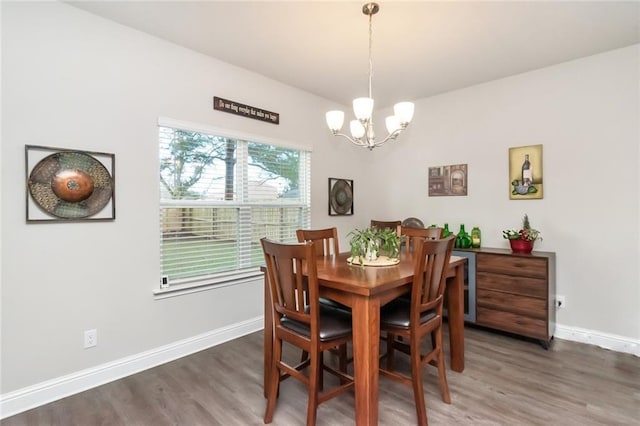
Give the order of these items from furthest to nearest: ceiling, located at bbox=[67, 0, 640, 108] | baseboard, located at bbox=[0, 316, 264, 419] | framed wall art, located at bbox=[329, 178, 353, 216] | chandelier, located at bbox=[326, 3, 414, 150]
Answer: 1. framed wall art, located at bbox=[329, 178, 353, 216]
2. ceiling, located at bbox=[67, 0, 640, 108]
3. chandelier, located at bbox=[326, 3, 414, 150]
4. baseboard, located at bbox=[0, 316, 264, 419]

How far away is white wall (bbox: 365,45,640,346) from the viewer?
2.86 meters

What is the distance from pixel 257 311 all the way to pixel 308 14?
2.71m

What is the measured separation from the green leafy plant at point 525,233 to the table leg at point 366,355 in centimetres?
218

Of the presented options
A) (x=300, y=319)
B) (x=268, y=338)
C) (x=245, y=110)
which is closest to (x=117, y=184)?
(x=245, y=110)

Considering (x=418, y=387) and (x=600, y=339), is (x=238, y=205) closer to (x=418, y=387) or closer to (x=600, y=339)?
(x=418, y=387)

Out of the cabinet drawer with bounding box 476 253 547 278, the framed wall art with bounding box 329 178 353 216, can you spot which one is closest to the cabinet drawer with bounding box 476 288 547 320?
the cabinet drawer with bounding box 476 253 547 278

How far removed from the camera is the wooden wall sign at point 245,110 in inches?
121

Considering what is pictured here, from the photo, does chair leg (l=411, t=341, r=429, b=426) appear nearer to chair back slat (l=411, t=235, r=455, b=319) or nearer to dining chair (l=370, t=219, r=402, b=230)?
chair back slat (l=411, t=235, r=455, b=319)

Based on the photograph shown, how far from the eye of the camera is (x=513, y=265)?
306 cm

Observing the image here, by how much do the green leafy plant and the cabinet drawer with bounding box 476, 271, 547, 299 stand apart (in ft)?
1.28

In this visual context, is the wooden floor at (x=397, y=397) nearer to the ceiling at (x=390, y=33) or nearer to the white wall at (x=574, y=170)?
the white wall at (x=574, y=170)

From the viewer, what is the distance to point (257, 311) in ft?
11.3

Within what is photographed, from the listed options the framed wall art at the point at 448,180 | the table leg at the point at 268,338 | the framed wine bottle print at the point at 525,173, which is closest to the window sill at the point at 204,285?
the table leg at the point at 268,338

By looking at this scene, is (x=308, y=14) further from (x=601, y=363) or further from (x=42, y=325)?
(x=601, y=363)
